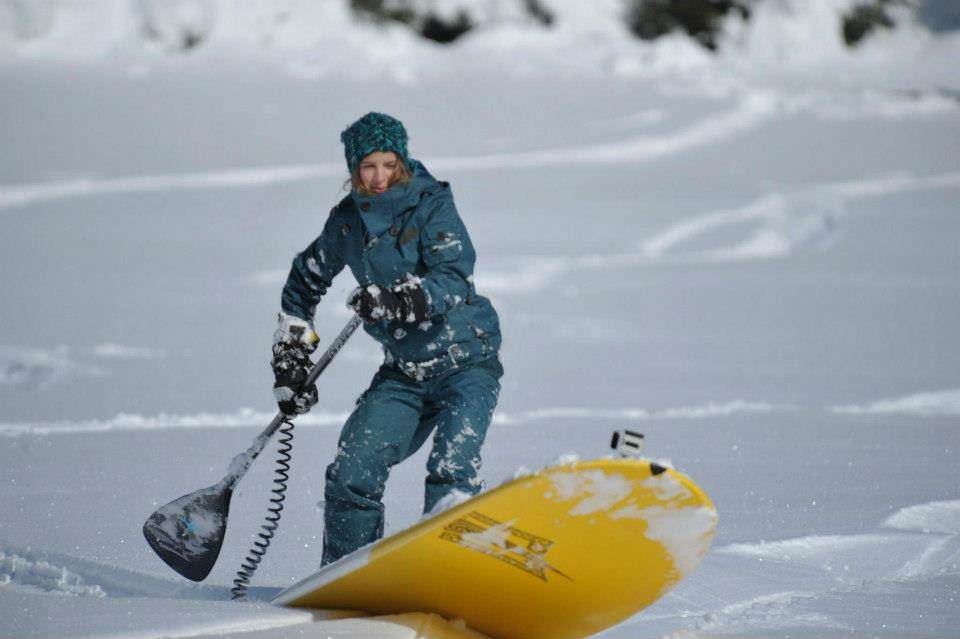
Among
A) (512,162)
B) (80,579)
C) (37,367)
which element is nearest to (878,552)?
(80,579)

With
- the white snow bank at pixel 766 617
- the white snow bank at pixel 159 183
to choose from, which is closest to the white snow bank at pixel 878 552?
the white snow bank at pixel 766 617

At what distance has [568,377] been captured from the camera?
692 centimetres

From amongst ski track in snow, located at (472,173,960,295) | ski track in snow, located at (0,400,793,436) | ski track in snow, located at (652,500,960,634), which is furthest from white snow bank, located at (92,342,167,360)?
ski track in snow, located at (652,500,960,634)

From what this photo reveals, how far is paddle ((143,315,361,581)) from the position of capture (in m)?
3.65

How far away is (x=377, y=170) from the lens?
11.6 ft

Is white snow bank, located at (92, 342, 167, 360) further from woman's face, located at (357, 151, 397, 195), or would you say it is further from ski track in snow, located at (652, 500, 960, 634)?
ski track in snow, located at (652, 500, 960, 634)

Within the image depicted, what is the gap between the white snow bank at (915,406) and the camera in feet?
20.2

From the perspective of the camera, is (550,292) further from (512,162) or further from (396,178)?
(396,178)

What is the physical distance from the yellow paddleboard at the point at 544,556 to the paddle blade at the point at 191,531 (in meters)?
0.60

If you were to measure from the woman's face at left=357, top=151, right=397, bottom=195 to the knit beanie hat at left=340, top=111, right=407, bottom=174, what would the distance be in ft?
0.05

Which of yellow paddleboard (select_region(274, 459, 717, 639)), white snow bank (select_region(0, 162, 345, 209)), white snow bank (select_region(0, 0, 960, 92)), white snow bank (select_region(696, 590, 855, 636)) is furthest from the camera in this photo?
white snow bank (select_region(0, 0, 960, 92))

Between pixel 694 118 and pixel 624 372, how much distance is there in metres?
6.49

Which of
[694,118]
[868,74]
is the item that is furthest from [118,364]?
[868,74]

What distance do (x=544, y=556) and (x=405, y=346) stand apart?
0.76 m
